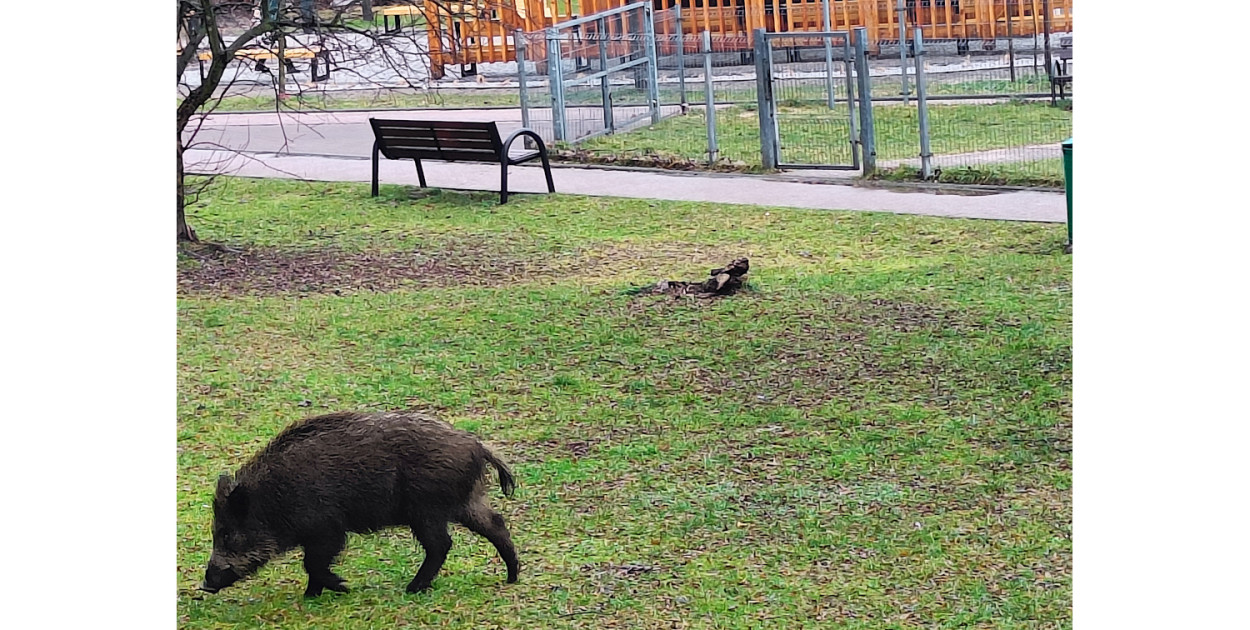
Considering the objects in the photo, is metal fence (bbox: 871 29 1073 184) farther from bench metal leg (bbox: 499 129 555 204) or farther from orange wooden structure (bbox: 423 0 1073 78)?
bench metal leg (bbox: 499 129 555 204)

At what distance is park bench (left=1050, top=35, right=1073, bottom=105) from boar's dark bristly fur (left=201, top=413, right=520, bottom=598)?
531 inches

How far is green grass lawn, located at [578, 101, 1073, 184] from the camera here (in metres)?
16.6

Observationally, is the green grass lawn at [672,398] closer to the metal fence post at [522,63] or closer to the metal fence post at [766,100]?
the metal fence post at [766,100]

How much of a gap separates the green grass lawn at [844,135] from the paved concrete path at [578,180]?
84 centimetres

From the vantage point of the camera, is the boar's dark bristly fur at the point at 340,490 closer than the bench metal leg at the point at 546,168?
Yes

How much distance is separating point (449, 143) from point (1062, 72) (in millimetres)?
7391

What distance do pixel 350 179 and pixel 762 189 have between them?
15.3ft

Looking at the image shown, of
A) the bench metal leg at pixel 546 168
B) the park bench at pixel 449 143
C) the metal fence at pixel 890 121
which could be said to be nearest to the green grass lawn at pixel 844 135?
the metal fence at pixel 890 121

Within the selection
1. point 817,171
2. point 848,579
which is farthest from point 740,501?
point 817,171

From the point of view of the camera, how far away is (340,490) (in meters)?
5.59

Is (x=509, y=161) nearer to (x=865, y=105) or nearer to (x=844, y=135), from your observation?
(x=865, y=105)

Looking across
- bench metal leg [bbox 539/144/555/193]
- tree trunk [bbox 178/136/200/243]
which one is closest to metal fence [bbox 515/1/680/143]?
bench metal leg [bbox 539/144/555/193]

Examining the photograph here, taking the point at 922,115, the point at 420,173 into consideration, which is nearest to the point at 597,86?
the point at 420,173

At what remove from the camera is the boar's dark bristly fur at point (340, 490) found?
558cm
